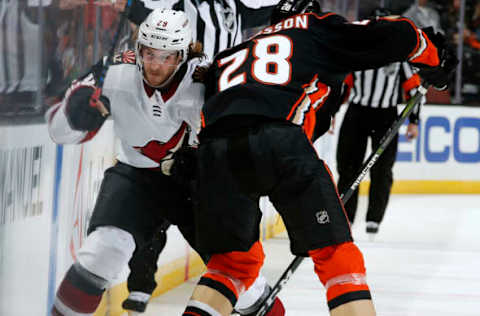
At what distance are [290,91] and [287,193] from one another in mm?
270

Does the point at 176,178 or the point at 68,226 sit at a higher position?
the point at 176,178

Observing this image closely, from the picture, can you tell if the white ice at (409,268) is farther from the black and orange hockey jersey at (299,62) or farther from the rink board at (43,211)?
the black and orange hockey jersey at (299,62)

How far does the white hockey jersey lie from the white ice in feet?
2.52

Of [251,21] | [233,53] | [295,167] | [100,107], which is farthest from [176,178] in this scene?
[251,21]

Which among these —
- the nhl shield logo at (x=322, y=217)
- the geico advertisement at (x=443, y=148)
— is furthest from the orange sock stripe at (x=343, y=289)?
the geico advertisement at (x=443, y=148)

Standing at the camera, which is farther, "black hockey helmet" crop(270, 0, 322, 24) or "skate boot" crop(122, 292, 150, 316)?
"skate boot" crop(122, 292, 150, 316)

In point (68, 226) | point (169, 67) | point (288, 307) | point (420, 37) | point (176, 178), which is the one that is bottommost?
point (288, 307)

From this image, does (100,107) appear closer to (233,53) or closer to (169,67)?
(169,67)

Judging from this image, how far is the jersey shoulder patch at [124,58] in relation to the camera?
243 cm

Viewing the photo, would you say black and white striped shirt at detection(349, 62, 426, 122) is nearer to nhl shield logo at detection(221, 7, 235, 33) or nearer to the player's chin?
nhl shield logo at detection(221, 7, 235, 33)

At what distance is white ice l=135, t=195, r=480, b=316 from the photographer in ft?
11.1

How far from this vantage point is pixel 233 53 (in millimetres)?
2176

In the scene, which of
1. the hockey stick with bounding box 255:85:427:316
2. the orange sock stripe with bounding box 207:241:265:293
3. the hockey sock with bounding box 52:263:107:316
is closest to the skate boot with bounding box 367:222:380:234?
the hockey stick with bounding box 255:85:427:316

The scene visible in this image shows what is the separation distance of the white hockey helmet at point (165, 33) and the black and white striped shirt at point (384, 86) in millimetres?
2635
